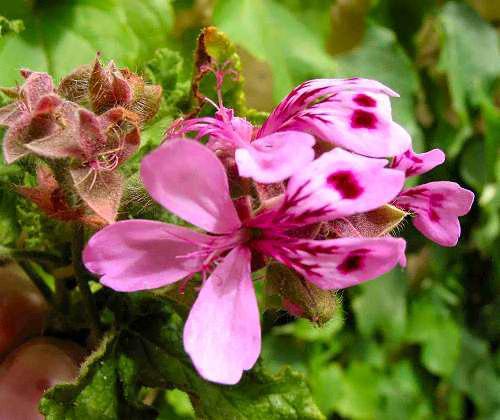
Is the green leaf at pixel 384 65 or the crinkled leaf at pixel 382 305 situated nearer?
the green leaf at pixel 384 65

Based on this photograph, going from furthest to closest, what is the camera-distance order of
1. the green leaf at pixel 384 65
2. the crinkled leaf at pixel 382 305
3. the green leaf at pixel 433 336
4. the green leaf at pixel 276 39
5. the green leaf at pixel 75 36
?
the green leaf at pixel 433 336 → the crinkled leaf at pixel 382 305 → the green leaf at pixel 384 65 → the green leaf at pixel 276 39 → the green leaf at pixel 75 36

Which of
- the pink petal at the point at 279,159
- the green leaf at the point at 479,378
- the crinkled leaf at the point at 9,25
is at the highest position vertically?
the pink petal at the point at 279,159

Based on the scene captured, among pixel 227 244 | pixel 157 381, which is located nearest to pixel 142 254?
pixel 227 244

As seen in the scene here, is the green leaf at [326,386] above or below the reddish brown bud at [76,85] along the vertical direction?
below

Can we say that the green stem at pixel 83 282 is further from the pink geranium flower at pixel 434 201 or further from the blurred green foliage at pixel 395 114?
the pink geranium flower at pixel 434 201

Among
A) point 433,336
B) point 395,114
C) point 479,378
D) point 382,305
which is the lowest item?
point 479,378

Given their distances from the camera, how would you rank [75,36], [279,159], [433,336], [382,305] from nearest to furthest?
[279,159]
[75,36]
[382,305]
[433,336]

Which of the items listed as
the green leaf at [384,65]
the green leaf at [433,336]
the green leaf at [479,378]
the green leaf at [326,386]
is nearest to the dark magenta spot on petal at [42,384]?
the green leaf at [384,65]

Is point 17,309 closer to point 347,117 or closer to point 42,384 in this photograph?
point 42,384
